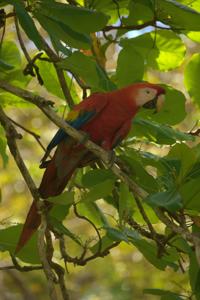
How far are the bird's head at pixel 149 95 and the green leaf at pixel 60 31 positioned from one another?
0.24 meters

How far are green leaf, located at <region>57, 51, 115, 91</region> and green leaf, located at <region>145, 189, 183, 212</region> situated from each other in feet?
1.17

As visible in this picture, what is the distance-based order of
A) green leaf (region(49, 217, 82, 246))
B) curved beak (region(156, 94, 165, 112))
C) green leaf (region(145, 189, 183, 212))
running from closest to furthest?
green leaf (region(145, 189, 183, 212)), green leaf (region(49, 217, 82, 246)), curved beak (region(156, 94, 165, 112))

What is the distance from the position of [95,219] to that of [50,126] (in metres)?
1.98

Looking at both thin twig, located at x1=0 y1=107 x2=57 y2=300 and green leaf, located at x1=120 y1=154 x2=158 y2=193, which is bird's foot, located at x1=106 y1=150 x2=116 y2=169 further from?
thin twig, located at x1=0 y1=107 x2=57 y2=300

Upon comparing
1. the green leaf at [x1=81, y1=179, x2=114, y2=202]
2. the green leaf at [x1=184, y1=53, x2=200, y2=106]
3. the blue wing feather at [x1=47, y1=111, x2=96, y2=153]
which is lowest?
the blue wing feather at [x1=47, y1=111, x2=96, y2=153]

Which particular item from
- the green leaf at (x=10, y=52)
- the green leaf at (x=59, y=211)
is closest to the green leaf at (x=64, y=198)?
the green leaf at (x=59, y=211)

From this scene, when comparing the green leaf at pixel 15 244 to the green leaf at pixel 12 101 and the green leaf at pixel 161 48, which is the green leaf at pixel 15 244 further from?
the green leaf at pixel 161 48

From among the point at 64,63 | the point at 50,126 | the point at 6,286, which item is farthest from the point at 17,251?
the point at 50,126

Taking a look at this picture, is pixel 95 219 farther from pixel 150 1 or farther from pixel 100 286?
pixel 100 286

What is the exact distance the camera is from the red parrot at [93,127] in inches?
55.1

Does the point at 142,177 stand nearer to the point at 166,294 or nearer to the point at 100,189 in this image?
the point at 100,189

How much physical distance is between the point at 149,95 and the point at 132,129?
0.08 meters

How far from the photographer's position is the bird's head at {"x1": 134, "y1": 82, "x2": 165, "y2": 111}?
1339 mm

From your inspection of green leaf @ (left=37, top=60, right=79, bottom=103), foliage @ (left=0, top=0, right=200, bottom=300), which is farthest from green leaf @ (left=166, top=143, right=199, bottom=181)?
green leaf @ (left=37, top=60, right=79, bottom=103)
